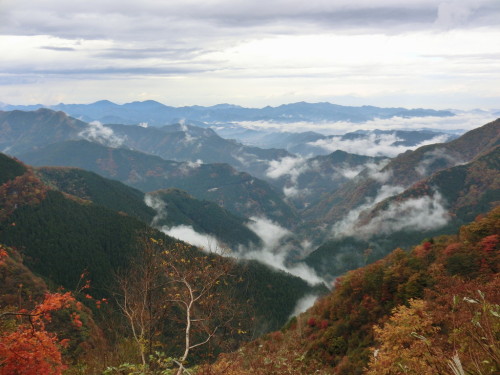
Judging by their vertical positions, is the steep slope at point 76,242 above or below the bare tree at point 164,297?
below

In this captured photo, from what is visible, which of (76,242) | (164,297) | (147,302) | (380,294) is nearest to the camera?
(147,302)

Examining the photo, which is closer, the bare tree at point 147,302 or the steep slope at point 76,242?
the bare tree at point 147,302

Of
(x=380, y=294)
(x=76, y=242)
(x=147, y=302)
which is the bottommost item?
(x=76, y=242)

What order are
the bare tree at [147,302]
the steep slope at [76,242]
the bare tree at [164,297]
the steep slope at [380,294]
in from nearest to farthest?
the bare tree at [147,302]
the bare tree at [164,297]
the steep slope at [380,294]
the steep slope at [76,242]

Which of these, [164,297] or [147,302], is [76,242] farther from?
[147,302]

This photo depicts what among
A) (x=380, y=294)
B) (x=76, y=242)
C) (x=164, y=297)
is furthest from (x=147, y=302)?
(x=76, y=242)

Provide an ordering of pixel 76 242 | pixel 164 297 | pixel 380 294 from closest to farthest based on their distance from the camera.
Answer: pixel 164 297, pixel 380 294, pixel 76 242

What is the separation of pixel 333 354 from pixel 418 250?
2539cm

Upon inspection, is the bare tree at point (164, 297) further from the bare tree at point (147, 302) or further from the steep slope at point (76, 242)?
the steep slope at point (76, 242)

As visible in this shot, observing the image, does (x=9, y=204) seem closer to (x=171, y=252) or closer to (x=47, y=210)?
(x=47, y=210)

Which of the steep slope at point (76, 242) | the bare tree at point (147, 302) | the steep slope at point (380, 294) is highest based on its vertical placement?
the bare tree at point (147, 302)

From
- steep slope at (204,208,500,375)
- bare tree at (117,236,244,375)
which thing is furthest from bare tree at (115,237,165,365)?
steep slope at (204,208,500,375)

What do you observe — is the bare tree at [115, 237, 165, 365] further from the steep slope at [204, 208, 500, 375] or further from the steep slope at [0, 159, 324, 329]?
the steep slope at [0, 159, 324, 329]

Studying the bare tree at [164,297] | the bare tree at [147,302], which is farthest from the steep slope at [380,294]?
the bare tree at [147,302]
